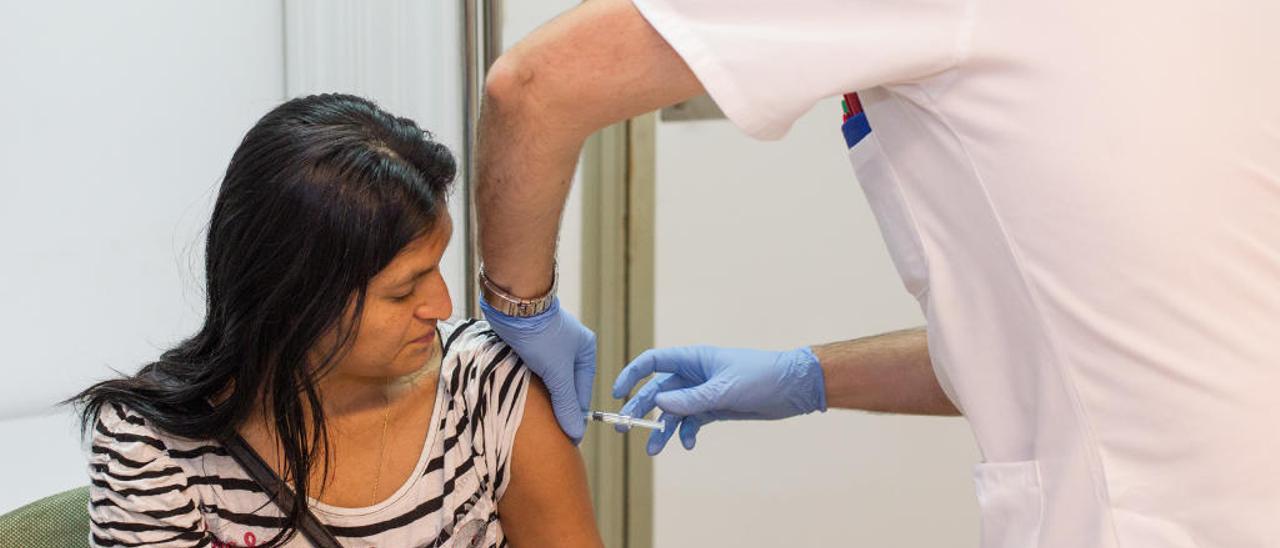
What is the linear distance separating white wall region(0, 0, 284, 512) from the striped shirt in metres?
0.62

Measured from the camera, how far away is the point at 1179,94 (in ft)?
3.33

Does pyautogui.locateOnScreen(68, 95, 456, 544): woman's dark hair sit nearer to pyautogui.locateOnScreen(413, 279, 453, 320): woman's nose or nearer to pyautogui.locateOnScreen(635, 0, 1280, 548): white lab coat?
pyautogui.locateOnScreen(413, 279, 453, 320): woman's nose

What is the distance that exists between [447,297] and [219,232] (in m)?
0.25

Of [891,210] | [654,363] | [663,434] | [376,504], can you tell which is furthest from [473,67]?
[891,210]

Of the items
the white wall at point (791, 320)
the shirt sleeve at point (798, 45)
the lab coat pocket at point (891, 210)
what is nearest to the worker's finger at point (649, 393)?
the lab coat pocket at point (891, 210)

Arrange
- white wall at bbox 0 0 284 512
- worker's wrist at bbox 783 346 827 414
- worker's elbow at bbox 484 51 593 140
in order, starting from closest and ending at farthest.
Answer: worker's elbow at bbox 484 51 593 140 < worker's wrist at bbox 783 346 827 414 < white wall at bbox 0 0 284 512

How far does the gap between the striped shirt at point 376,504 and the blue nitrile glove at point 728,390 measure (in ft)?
0.63

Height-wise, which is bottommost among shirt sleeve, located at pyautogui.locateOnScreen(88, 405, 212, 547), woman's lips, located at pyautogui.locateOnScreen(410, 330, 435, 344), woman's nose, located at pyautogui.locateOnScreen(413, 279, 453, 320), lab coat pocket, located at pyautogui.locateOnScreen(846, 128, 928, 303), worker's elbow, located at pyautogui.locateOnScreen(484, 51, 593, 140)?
shirt sleeve, located at pyautogui.locateOnScreen(88, 405, 212, 547)

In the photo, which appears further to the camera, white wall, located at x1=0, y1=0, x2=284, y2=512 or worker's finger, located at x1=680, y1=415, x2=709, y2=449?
white wall, located at x1=0, y1=0, x2=284, y2=512

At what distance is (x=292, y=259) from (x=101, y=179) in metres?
0.80

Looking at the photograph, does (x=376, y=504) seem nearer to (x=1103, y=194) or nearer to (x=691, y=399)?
(x=691, y=399)

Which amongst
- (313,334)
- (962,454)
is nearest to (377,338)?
(313,334)

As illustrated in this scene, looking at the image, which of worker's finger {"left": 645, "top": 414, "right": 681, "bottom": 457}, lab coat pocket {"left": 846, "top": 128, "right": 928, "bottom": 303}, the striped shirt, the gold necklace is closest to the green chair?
the striped shirt

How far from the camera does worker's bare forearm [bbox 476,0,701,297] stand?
1101mm
